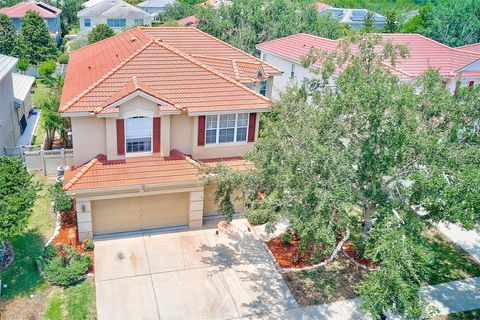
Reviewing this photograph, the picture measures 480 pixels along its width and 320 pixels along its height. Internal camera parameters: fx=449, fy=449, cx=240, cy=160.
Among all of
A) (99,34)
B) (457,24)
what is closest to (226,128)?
(99,34)

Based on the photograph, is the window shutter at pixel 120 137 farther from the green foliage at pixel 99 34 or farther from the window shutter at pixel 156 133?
the green foliage at pixel 99 34

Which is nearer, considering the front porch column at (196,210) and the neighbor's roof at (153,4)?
the front porch column at (196,210)

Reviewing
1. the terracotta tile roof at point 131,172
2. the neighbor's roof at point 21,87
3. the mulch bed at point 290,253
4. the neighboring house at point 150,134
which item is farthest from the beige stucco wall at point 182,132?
the neighbor's roof at point 21,87

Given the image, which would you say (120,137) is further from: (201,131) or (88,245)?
(88,245)

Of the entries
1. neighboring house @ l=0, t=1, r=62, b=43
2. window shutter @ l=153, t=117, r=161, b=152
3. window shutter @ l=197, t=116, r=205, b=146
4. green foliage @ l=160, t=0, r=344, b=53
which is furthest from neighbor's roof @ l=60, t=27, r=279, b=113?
neighboring house @ l=0, t=1, r=62, b=43

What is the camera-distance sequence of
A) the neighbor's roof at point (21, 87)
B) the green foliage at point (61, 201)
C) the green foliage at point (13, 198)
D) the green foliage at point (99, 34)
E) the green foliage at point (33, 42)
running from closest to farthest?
the green foliage at point (13, 198)
the green foliage at point (61, 201)
the neighbor's roof at point (21, 87)
the green foliage at point (99, 34)
the green foliage at point (33, 42)

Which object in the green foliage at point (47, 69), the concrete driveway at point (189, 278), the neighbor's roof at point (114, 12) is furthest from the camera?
the neighbor's roof at point (114, 12)
